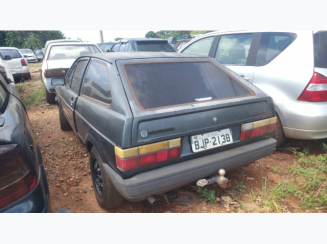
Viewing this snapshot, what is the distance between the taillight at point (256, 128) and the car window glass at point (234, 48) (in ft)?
5.33

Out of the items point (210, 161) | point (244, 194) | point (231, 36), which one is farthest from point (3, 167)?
point (231, 36)

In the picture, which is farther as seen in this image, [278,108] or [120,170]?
[278,108]

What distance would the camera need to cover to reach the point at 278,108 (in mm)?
3094

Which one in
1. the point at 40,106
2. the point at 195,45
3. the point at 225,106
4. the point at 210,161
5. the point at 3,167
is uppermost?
the point at 195,45

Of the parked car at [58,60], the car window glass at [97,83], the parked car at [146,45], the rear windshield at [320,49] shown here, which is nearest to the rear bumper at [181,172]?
the car window glass at [97,83]

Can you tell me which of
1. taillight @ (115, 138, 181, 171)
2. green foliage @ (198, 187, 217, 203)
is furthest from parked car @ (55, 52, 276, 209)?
green foliage @ (198, 187, 217, 203)

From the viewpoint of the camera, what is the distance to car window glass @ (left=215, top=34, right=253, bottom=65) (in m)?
3.71

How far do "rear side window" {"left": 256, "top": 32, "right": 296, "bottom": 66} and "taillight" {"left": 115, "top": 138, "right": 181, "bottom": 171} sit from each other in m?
2.26

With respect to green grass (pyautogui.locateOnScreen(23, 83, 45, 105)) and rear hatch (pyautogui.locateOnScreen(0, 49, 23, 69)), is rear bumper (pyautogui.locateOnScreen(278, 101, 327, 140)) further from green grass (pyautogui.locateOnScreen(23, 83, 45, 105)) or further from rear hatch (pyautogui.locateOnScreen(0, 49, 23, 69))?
rear hatch (pyautogui.locateOnScreen(0, 49, 23, 69))

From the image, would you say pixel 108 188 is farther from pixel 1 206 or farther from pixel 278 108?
pixel 278 108

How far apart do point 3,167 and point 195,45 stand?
4.09 metres

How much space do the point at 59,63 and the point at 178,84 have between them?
15.2ft

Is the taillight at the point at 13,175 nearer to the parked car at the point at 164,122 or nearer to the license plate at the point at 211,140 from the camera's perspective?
the parked car at the point at 164,122

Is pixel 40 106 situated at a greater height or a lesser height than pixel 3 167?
lesser
